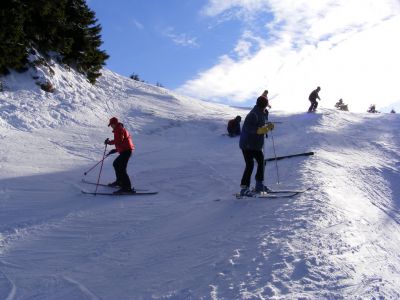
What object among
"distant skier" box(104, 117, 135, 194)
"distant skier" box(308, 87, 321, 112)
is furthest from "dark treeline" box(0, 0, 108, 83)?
"distant skier" box(308, 87, 321, 112)

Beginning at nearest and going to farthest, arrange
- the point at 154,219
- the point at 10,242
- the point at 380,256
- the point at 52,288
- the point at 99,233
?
the point at 52,288 < the point at 380,256 < the point at 10,242 < the point at 99,233 < the point at 154,219

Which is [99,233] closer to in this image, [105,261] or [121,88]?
[105,261]

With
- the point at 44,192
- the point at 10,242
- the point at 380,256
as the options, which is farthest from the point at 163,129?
the point at 380,256

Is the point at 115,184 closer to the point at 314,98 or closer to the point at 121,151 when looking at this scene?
the point at 121,151

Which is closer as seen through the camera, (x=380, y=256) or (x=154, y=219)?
(x=380, y=256)

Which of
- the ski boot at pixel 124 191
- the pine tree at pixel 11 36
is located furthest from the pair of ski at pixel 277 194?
the pine tree at pixel 11 36

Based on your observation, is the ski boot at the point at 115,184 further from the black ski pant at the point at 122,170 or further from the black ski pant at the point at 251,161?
the black ski pant at the point at 251,161

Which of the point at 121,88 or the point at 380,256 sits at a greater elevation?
the point at 121,88

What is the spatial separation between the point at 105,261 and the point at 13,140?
10.1 meters

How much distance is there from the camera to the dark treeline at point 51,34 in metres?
19.8

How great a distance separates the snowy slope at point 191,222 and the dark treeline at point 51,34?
2.37 m

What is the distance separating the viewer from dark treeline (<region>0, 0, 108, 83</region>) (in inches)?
778

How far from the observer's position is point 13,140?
50.9 feet

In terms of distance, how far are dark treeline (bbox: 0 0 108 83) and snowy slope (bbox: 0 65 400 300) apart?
93.2 inches
